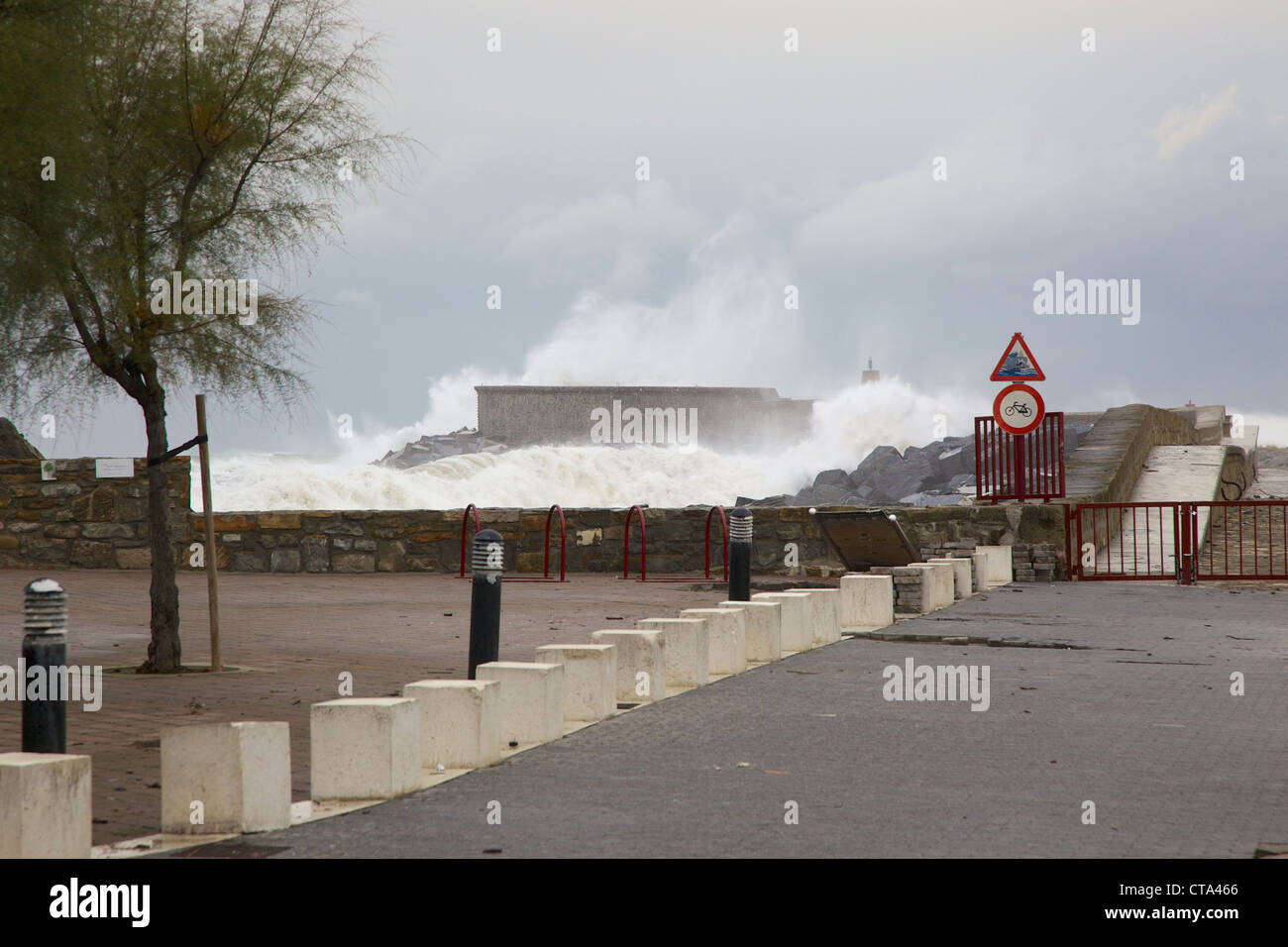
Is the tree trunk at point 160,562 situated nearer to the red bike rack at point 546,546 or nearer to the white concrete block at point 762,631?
the white concrete block at point 762,631

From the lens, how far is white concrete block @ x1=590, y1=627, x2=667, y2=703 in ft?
26.6

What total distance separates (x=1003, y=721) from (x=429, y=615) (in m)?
7.06

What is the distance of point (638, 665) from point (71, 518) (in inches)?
498

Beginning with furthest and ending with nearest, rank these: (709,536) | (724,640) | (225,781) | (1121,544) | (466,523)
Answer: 1. (1121,544)
2. (709,536)
3. (466,523)
4. (724,640)
5. (225,781)

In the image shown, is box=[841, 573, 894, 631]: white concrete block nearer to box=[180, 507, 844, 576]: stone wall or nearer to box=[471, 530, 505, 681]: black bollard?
box=[471, 530, 505, 681]: black bollard

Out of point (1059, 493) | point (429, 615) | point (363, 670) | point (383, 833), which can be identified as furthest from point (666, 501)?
point (383, 833)

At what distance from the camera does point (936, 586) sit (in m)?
14.0

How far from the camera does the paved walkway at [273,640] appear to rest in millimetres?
6539

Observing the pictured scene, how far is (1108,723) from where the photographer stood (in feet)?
23.9

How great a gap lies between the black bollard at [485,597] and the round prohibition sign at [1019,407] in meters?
12.5

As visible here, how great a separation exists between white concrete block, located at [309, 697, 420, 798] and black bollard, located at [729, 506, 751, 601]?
5.95m

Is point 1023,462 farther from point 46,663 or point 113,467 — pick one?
point 46,663

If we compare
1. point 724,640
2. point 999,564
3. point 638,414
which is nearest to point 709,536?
point 999,564

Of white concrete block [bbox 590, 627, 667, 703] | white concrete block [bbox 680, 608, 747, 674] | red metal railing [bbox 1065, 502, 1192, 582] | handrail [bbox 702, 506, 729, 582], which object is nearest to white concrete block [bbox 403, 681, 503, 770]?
white concrete block [bbox 590, 627, 667, 703]
